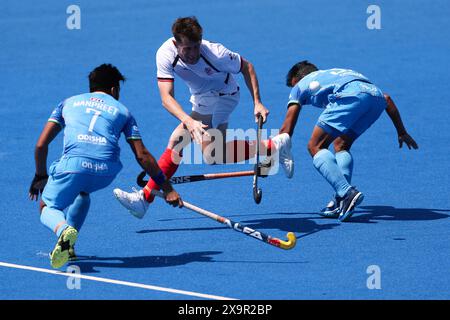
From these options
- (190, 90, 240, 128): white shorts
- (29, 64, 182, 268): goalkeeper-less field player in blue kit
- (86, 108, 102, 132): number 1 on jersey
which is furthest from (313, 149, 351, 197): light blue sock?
(86, 108, 102, 132): number 1 on jersey

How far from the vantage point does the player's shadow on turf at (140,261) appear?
8.75 m

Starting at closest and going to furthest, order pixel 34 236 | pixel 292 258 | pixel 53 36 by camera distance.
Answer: pixel 292 258
pixel 34 236
pixel 53 36

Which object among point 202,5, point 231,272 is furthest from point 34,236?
point 202,5

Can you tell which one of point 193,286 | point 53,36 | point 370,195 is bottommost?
point 193,286

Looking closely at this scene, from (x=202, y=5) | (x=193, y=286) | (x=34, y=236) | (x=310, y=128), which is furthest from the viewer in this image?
(x=202, y=5)

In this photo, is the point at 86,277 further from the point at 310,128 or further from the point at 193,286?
the point at 310,128

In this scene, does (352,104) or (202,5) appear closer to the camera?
(352,104)

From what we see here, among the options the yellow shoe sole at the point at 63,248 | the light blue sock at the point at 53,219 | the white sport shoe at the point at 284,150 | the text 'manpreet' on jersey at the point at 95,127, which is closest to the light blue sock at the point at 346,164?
the white sport shoe at the point at 284,150

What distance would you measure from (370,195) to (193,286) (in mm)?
3467

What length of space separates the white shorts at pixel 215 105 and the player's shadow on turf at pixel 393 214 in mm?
1622

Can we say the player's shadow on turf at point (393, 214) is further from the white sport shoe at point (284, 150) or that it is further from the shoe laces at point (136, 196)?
the shoe laces at point (136, 196)

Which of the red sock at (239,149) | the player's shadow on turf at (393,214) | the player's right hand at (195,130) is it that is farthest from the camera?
the red sock at (239,149)

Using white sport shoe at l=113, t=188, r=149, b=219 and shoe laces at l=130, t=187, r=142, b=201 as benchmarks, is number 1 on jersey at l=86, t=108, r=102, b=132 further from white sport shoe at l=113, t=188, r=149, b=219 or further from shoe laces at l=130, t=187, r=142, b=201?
shoe laces at l=130, t=187, r=142, b=201

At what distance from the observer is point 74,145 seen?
8594 millimetres
